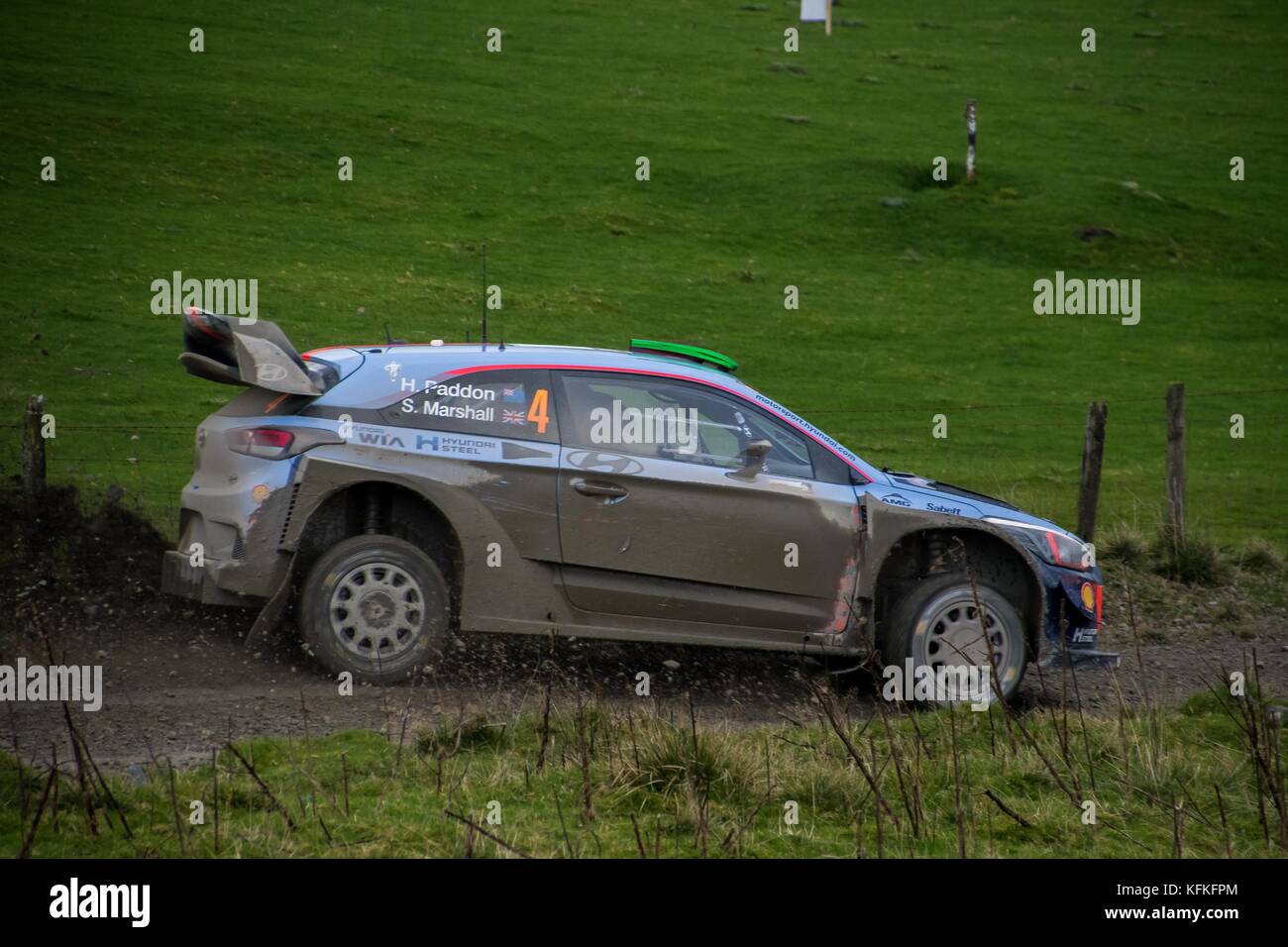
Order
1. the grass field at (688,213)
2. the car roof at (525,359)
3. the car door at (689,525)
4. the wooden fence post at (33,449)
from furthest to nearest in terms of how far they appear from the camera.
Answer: the grass field at (688,213) < the wooden fence post at (33,449) < the car roof at (525,359) < the car door at (689,525)

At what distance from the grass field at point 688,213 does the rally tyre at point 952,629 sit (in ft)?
26.1

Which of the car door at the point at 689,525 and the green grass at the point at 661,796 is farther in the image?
the car door at the point at 689,525

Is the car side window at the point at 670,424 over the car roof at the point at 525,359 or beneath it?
beneath

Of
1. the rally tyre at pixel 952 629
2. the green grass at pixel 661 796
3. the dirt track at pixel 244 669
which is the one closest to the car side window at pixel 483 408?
the dirt track at pixel 244 669

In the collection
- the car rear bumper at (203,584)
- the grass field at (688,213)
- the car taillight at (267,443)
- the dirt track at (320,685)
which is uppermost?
the grass field at (688,213)

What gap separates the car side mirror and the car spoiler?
2413mm

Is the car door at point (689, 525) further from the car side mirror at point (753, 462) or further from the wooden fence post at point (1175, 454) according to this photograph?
the wooden fence post at point (1175, 454)

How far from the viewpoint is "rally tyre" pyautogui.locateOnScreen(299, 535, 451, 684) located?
8.30 meters

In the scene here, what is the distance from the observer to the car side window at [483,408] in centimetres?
852

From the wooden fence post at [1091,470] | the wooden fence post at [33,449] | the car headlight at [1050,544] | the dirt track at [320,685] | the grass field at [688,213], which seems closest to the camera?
the dirt track at [320,685]

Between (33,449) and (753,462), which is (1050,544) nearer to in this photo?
(753,462)

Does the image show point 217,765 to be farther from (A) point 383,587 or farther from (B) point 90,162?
(B) point 90,162

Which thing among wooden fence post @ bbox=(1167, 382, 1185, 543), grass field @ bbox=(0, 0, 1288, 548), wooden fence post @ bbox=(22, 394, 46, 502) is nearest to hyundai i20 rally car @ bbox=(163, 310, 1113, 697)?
wooden fence post @ bbox=(22, 394, 46, 502)

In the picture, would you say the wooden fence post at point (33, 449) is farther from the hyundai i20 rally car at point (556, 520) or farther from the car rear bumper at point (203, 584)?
the car rear bumper at point (203, 584)
